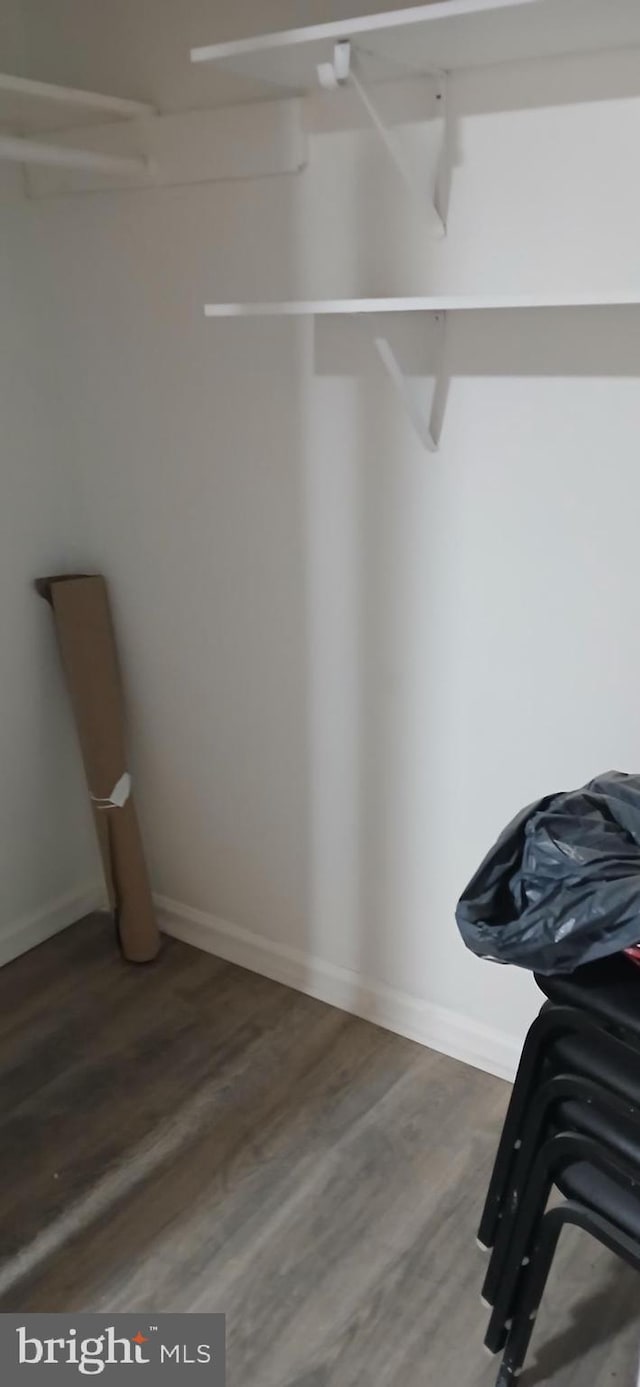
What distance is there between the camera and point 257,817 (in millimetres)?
2293

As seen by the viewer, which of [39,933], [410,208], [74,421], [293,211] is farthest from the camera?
[39,933]

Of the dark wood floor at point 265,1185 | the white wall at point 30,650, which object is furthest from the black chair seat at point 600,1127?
the white wall at point 30,650

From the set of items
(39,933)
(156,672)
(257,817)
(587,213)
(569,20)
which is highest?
(569,20)

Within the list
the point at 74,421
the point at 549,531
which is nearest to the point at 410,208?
the point at 549,531

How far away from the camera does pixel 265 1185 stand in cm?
184

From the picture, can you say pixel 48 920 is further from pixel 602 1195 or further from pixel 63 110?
pixel 63 110

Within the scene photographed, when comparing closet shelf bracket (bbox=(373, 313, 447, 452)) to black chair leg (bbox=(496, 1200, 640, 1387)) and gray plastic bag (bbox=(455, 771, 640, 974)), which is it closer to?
gray plastic bag (bbox=(455, 771, 640, 974))

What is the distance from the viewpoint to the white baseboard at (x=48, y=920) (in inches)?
97.1

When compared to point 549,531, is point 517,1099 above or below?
below

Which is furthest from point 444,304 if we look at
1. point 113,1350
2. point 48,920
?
point 48,920

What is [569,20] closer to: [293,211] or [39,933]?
[293,211]

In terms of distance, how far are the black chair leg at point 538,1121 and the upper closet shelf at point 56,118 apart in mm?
1625

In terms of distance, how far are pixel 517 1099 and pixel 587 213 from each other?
123cm

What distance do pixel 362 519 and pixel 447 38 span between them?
29.7 inches
